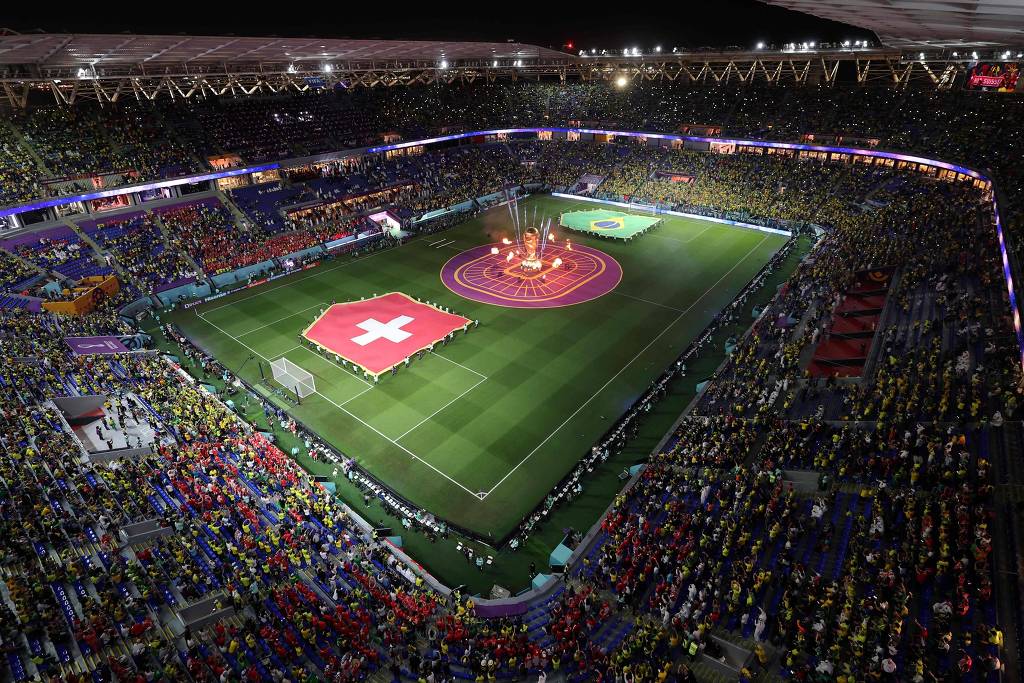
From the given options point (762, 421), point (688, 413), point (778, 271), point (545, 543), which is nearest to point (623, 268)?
point (778, 271)

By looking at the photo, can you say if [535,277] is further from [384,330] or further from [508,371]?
[508,371]

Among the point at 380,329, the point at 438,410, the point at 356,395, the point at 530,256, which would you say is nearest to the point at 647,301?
the point at 530,256

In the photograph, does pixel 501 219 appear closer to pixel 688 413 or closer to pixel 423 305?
pixel 423 305

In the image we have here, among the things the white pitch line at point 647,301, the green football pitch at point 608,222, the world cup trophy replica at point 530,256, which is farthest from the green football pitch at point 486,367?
the world cup trophy replica at point 530,256

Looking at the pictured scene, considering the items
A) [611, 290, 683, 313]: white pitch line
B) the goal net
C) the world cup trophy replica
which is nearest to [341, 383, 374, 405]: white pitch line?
the goal net

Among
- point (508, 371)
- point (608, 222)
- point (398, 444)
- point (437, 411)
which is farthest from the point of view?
point (608, 222)

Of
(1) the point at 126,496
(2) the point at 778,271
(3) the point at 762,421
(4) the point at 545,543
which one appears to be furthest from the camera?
(2) the point at 778,271

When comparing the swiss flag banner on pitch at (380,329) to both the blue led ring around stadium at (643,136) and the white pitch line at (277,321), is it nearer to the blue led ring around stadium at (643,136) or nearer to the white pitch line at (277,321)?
the white pitch line at (277,321)
